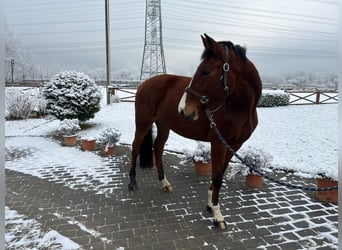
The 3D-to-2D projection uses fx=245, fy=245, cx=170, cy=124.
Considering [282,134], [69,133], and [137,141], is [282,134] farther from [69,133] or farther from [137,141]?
[69,133]

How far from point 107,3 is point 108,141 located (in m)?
9.45

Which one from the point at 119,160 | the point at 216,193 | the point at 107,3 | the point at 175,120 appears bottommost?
A: the point at 119,160

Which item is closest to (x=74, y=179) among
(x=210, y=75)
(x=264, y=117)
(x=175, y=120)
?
(x=175, y=120)

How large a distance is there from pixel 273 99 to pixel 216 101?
11.8m

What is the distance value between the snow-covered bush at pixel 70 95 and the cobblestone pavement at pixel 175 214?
3.65 m

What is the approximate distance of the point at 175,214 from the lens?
3.06 meters

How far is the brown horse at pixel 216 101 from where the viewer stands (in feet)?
7.72

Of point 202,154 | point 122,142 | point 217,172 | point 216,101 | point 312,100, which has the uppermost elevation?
point 216,101

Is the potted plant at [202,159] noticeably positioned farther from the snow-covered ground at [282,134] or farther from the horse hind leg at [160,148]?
the snow-covered ground at [282,134]

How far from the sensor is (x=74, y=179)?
4184 millimetres

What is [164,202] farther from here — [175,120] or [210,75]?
[210,75]

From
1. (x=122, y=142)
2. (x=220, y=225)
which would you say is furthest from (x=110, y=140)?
(x=220, y=225)

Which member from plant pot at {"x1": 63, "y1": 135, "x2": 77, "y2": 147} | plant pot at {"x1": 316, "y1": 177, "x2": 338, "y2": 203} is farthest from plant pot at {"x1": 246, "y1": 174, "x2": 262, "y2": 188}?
plant pot at {"x1": 63, "y1": 135, "x2": 77, "y2": 147}

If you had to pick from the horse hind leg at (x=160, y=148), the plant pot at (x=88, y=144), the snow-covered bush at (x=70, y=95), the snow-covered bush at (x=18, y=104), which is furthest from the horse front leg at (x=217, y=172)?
the snow-covered bush at (x=18, y=104)
